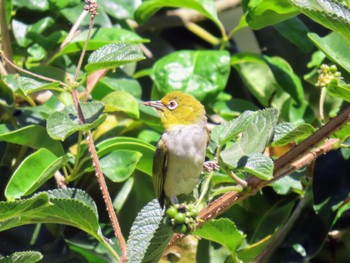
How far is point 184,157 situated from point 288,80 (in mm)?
411

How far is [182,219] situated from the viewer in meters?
1.32

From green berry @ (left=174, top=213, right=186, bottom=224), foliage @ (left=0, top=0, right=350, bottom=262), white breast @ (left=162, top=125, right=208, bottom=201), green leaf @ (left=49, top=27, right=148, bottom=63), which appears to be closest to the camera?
green berry @ (left=174, top=213, right=186, bottom=224)

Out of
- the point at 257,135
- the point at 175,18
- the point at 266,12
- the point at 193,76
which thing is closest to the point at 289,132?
the point at 257,135

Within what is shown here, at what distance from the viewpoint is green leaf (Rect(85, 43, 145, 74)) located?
1.56 metres

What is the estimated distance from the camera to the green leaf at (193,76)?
2.08 meters

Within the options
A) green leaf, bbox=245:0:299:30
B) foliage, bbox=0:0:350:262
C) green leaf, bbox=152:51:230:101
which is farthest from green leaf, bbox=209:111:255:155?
green leaf, bbox=152:51:230:101

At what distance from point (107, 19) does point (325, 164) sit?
720 mm

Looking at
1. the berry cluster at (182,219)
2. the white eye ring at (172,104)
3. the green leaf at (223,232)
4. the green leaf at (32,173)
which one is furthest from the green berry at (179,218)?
the white eye ring at (172,104)

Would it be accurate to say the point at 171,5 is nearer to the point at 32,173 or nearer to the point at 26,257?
the point at 32,173

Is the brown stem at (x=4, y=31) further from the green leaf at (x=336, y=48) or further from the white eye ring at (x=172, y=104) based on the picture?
the green leaf at (x=336, y=48)

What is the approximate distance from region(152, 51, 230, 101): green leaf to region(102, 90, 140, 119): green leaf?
19cm

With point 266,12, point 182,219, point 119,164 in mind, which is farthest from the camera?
point 266,12

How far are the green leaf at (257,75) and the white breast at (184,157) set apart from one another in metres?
0.26

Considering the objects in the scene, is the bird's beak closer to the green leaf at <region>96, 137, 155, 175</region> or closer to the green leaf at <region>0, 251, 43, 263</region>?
the green leaf at <region>96, 137, 155, 175</region>
